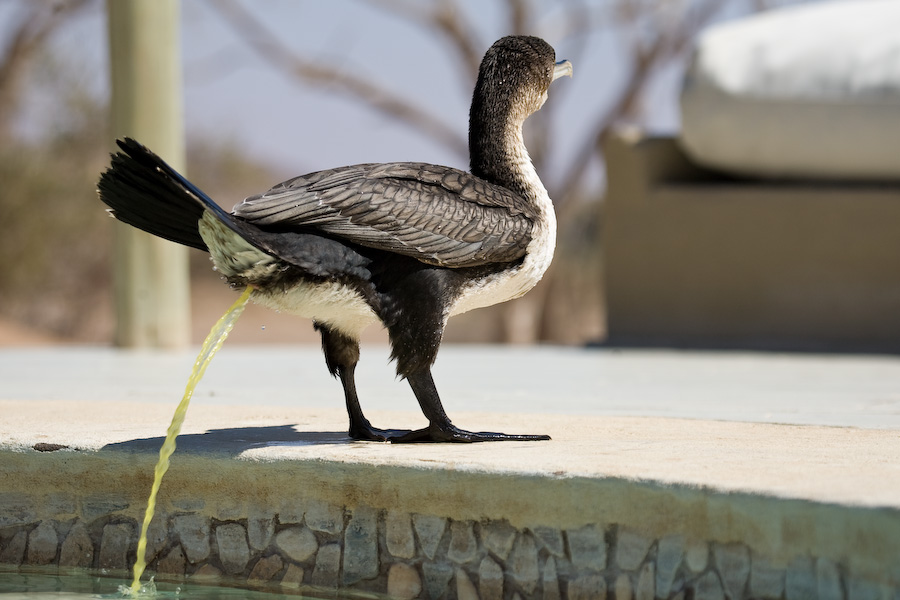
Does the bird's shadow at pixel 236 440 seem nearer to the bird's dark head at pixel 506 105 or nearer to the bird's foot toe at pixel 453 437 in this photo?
the bird's foot toe at pixel 453 437

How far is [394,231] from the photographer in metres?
3.37

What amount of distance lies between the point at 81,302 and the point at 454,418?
58.9 ft

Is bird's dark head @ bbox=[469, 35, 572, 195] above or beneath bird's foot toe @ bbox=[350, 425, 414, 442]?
above

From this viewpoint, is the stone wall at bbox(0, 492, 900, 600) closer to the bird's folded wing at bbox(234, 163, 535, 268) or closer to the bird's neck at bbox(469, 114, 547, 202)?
the bird's folded wing at bbox(234, 163, 535, 268)

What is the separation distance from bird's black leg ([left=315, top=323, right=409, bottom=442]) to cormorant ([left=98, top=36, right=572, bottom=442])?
10 millimetres

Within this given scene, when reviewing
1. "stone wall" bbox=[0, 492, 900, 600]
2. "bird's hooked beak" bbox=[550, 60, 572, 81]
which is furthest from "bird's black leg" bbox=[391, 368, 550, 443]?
"bird's hooked beak" bbox=[550, 60, 572, 81]

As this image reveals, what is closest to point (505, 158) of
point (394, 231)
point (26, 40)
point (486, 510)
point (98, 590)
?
point (394, 231)

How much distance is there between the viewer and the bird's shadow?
3.36m

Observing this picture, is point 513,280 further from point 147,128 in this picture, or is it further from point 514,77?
point 147,128

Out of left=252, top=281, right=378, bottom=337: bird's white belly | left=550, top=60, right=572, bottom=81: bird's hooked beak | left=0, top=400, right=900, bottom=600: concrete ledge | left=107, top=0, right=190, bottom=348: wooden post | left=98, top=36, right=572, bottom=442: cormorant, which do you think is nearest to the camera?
left=0, top=400, right=900, bottom=600: concrete ledge

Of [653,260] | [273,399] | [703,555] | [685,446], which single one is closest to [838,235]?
[653,260]

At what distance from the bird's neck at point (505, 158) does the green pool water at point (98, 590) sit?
4.66 feet

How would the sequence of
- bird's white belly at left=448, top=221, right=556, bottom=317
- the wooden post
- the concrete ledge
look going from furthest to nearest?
the wooden post
bird's white belly at left=448, top=221, right=556, bottom=317
the concrete ledge

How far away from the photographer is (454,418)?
439 centimetres
